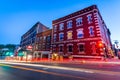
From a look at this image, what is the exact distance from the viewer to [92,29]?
86.8ft

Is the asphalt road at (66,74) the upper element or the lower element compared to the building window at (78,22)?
lower

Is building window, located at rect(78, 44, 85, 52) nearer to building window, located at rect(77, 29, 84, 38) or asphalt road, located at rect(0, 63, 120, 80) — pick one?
building window, located at rect(77, 29, 84, 38)

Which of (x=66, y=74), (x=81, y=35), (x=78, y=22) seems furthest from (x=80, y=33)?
(x=66, y=74)

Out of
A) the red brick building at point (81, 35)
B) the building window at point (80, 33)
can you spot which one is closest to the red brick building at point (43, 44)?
the red brick building at point (81, 35)

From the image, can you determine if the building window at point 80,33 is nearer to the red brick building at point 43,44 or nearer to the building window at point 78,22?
the building window at point 78,22

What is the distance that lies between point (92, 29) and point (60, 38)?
10785 millimetres

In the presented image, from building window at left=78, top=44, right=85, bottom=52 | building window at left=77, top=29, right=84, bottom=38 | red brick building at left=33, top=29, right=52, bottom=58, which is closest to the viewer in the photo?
building window at left=78, top=44, right=85, bottom=52

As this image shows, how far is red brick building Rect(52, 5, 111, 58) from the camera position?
25.3m

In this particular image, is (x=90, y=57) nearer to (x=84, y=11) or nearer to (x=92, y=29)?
(x=92, y=29)

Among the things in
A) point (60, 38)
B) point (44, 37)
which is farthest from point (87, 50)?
point (44, 37)

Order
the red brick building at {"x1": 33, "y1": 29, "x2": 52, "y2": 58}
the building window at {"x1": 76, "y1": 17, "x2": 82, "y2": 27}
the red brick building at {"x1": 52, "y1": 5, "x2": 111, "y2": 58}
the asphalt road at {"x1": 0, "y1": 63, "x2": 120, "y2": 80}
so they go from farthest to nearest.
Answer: the red brick building at {"x1": 33, "y1": 29, "x2": 52, "y2": 58} → the building window at {"x1": 76, "y1": 17, "x2": 82, "y2": 27} → the red brick building at {"x1": 52, "y1": 5, "x2": 111, "y2": 58} → the asphalt road at {"x1": 0, "y1": 63, "x2": 120, "y2": 80}

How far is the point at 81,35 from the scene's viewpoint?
2828 cm

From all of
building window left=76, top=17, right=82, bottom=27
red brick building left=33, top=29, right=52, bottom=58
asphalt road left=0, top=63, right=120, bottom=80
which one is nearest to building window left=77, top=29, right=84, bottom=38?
building window left=76, top=17, right=82, bottom=27

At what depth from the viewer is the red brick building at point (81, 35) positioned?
2531cm
